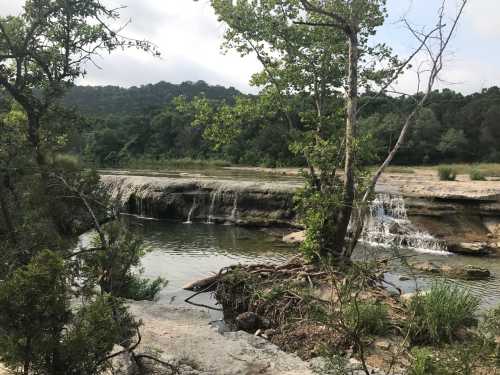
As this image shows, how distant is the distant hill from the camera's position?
89312mm

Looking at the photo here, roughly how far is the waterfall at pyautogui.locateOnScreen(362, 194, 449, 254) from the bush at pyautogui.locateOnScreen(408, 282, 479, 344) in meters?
9.68


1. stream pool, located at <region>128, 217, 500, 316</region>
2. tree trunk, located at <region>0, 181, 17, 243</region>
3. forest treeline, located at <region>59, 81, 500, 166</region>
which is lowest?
stream pool, located at <region>128, 217, 500, 316</region>

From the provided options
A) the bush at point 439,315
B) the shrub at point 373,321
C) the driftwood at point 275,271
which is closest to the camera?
the bush at point 439,315

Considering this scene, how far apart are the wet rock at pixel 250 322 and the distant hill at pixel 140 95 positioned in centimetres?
7312

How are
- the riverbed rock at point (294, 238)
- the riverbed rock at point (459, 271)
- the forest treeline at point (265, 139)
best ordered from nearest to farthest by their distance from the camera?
1. the riverbed rock at point (459, 271)
2. the riverbed rock at point (294, 238)
3. the forest treeline at point (265, 139)

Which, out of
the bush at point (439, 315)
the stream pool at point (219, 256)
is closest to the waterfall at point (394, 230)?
the stream pool at point (219, 256)

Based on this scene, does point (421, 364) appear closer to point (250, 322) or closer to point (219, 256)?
point (250, 322)

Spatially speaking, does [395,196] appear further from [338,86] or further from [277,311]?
[277,311]

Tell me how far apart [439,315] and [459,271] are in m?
6.66

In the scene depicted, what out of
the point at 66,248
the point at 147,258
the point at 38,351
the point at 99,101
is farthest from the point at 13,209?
the point at 99,101

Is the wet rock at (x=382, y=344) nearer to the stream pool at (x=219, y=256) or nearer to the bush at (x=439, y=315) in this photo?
the bush at (x=439, y=315)

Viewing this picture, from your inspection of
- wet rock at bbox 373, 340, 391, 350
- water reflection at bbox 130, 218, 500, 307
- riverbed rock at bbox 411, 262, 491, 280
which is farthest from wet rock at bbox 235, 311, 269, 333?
riverbed rock at bbox 411, 262, 491, 280

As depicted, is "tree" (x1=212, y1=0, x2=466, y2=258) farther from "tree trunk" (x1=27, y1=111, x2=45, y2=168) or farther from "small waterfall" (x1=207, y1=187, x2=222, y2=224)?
"small waterfall" (x1=207, y1=187, x2=222, y2=224)

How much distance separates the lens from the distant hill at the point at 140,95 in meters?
89.3
